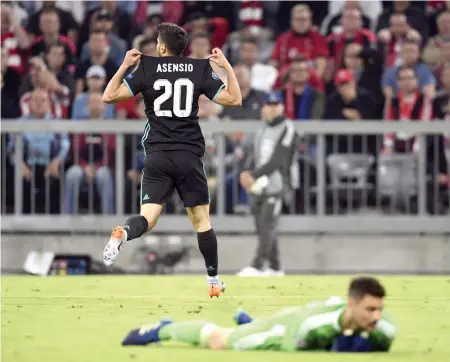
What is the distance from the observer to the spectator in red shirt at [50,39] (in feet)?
65.5

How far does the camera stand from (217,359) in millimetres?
7965

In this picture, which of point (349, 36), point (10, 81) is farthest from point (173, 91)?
point (349, 36)

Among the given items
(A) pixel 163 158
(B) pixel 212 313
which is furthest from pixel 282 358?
(A) pixel 163 158

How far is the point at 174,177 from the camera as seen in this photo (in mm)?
11703

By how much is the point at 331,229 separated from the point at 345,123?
138 centimetres

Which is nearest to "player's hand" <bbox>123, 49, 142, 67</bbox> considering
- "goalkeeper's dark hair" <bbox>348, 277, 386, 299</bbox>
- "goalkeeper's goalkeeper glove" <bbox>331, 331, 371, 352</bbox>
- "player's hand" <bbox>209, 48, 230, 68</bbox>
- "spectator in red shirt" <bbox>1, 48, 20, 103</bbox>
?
"player's hand" <bbox>209, 48, 230, 68</bbox>

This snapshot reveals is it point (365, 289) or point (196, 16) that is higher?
point (196, 16)

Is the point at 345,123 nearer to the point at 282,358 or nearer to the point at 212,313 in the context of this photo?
the point at 212,313

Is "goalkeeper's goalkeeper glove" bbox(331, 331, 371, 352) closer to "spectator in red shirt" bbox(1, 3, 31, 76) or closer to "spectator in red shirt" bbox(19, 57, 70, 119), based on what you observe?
"spectator in red shirt" bbox(19, 57, 70, 119)

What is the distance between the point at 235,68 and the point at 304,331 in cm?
1155

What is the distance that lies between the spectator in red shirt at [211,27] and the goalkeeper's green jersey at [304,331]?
1197cm

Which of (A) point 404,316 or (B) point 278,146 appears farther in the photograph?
(B) point 278,146

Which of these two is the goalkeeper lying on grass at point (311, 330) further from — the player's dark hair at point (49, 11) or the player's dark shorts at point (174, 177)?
the player's dark hair at point (49, 11)

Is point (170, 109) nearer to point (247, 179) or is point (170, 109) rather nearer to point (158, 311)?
point (158, 311)
